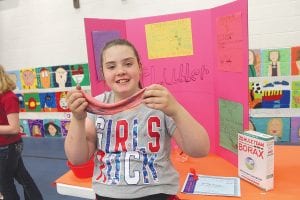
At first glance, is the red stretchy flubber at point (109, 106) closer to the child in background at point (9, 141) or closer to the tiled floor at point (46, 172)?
the child in background at point (9, 141)

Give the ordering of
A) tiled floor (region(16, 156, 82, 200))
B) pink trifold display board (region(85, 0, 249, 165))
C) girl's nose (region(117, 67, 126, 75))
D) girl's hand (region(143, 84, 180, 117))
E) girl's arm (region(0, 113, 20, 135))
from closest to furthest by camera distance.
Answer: girl's hand (region(143, 84, 180, 117)) → girl's nose (region(117, 67, 126, 75)) → pink trifold display board (region(85, 0, 249, 165)) → girl's arm (region(0, 113, 20, 135)) → tiled floor (region(16, 156, 82, 200))

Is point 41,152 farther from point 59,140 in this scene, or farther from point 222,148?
point 222,148

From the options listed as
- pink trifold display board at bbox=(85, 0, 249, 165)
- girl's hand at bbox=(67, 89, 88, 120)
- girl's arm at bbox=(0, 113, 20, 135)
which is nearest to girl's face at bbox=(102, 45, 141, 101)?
girl's hand at bbox=(67, 89, 88, 120)

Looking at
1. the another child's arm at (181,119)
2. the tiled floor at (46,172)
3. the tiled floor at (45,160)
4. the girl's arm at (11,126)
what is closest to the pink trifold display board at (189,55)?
the another child's arm at (181,119)

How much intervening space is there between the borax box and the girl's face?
1.56 feet

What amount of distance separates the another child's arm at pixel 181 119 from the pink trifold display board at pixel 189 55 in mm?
396

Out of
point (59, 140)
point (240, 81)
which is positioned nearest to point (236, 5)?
point (240, 81)

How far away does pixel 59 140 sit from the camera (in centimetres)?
318

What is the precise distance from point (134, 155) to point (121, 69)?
0.28 m

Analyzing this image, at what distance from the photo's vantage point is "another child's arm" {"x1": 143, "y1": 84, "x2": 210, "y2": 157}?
0.86 m

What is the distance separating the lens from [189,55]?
4.78 feet

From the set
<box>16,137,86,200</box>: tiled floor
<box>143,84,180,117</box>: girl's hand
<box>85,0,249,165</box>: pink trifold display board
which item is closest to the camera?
<box>143,84,180,117</box>: girl's hand

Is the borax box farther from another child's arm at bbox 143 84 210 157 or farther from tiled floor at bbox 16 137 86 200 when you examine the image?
tiled floor at bbox 16 137 86 200

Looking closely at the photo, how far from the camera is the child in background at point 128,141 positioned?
3.07 ft
